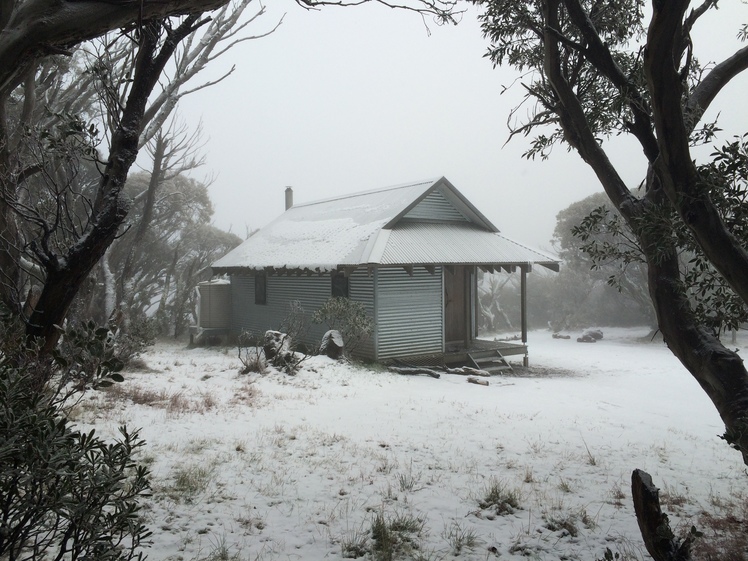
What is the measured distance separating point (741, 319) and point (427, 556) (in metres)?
3.28

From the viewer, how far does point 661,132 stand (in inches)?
146

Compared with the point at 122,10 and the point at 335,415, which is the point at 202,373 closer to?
the point at 335,415

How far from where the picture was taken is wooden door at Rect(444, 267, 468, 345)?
17391mm

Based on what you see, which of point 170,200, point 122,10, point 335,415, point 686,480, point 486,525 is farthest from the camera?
point 170,200

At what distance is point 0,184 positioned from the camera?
162 inches

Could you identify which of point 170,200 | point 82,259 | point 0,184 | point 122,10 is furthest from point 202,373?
point 170,200

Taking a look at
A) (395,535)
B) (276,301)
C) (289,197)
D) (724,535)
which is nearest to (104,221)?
(395,535)

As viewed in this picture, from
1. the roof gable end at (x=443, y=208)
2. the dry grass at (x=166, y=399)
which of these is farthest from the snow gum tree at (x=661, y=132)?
the roof gable end at (x=443, y=208)

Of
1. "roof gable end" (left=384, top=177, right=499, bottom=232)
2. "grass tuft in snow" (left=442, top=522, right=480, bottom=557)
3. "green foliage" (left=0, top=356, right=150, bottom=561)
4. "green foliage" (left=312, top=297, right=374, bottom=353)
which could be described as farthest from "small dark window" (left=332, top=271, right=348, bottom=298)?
"green foliage" (left=0, top=356, right=150, bottom=561)

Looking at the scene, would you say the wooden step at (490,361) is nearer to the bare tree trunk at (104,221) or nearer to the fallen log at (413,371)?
the fallen log at (413,371)

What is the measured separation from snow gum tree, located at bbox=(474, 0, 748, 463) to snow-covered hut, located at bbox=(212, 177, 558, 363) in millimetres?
7481

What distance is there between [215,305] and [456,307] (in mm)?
10237

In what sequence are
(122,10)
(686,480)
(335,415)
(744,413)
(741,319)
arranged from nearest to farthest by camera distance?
(122,10) < (744,413) < (741,319) < (686,480) < (335,415)

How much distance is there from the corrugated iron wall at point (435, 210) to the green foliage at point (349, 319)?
390cm
